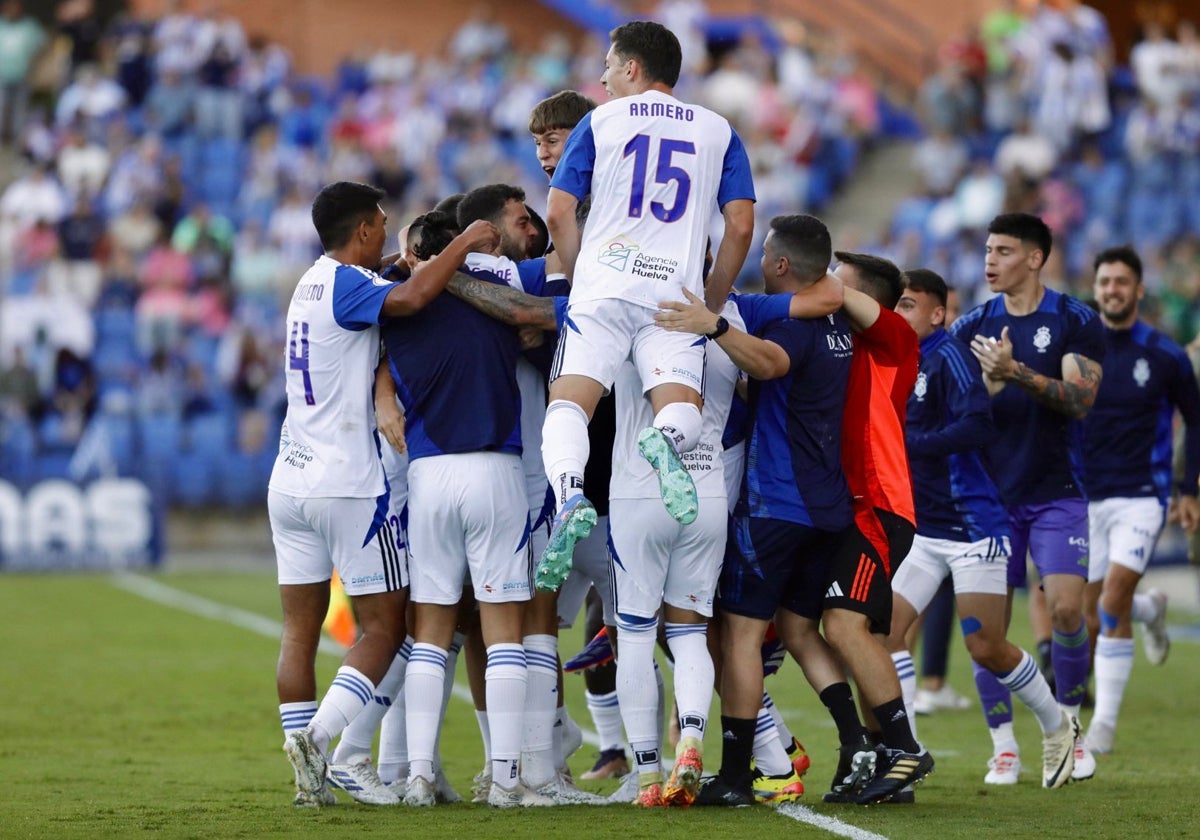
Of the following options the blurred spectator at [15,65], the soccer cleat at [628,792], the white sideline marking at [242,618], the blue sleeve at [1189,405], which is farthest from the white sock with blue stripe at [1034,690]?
the blurred spectator at [15,65]

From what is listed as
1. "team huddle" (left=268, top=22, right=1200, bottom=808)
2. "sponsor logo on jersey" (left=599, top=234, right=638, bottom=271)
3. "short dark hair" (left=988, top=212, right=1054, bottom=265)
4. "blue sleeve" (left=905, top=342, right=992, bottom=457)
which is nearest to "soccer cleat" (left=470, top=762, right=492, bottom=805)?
"team huddle" (left=268, top=22, right=1200, bottom=808)

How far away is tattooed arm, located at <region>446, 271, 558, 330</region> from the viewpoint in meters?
7.38

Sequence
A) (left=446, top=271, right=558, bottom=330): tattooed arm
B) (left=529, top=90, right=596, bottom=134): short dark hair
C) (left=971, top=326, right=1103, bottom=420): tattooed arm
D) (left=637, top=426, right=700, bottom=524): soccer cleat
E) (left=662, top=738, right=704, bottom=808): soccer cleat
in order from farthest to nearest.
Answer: (left=971, top=326, right=1103, bottom=420): tattooed arm
(left=529, top=90, right=596, bottom=134): short dark hair
(left=446, top=271, right=558, bottom=330): tattooed arm
(left=662, top=738, right=704, bottom=808): soccer cleat
(left=637, top=426, right=700, bottom=524): soccer cleat

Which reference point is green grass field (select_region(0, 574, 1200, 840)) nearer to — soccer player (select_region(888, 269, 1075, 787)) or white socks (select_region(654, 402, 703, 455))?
soccer player (select_region(888, 269, 1075, 787))

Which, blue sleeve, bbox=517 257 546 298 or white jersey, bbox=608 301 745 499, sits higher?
blue sleeve, bbox=517 257 546 298

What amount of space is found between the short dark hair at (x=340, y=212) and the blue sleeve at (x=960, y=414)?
2862 millimetres

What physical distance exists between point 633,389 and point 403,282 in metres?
1.06

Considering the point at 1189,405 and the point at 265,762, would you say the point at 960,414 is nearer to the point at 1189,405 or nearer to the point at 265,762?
the point at 1189,405

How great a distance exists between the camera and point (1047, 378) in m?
8.60

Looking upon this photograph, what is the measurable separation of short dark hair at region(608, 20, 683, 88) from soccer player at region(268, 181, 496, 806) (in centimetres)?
101

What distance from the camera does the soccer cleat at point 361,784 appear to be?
7.31 metres

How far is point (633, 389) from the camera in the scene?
741cm

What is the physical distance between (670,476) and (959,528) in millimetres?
2376

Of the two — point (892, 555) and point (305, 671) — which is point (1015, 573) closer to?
point (892, 555)
